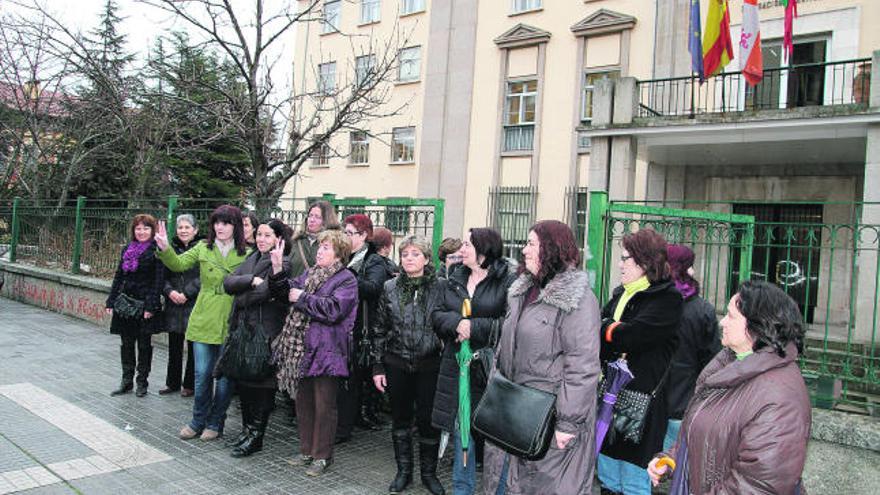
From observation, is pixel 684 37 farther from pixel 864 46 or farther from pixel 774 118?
pixel 774 118

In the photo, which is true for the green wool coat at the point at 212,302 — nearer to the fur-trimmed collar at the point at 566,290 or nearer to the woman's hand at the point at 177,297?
the woman's hand at the point at 177,297

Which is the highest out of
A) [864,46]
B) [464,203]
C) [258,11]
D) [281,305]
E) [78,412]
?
[864,46]

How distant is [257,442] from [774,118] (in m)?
10.2

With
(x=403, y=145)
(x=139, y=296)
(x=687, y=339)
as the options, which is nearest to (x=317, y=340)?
(x=687, y=339)

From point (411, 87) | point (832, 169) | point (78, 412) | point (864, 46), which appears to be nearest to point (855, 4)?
point (864, 46)

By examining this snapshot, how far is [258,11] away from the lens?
28.0ft

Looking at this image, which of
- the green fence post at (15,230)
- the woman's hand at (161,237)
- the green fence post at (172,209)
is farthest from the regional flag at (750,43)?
the green fence post at (15,230)

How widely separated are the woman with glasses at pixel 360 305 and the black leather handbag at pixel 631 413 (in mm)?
2186

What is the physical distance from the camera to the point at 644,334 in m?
3.83

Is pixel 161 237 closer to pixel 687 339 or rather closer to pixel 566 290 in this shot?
pixel 566 290

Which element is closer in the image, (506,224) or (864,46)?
(864,46)

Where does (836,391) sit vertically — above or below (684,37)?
below

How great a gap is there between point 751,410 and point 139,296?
6202mm

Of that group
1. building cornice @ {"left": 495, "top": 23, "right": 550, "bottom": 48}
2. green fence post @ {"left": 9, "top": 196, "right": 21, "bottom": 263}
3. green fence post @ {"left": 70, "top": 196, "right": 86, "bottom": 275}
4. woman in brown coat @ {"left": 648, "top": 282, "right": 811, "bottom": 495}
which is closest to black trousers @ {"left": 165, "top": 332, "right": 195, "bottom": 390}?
woman in brown coat @ {"left": 648, "top": 282, "right": 811, "bottom": 495}
